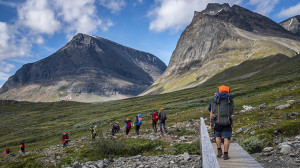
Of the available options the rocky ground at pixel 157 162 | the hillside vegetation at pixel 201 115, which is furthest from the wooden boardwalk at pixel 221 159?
the hillside vegetation at pixel 201 115

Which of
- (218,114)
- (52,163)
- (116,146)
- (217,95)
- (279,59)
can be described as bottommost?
(52,163)

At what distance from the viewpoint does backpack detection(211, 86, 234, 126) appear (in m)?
8.14

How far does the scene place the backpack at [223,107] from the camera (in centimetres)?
814

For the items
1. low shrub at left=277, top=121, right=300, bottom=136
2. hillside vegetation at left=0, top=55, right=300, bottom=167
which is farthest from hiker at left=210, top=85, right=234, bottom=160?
low shrub at left=277, top=121, right=300, bottom=136

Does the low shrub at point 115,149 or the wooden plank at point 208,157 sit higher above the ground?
the wooden plank at point 208,157

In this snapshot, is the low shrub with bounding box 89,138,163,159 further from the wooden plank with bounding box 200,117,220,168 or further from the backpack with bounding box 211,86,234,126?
the wooden plank with bounding box 200,117,220,168

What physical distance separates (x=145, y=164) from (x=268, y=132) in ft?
27.3

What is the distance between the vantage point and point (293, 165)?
6891 millimetres

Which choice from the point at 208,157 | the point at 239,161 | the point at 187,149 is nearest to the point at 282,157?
the point at 239,161

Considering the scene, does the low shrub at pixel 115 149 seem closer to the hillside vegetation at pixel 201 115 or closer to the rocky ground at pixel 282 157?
the hillside vegetation at pixel 201 115

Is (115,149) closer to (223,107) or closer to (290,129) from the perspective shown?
(223,107)

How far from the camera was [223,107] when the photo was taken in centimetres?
826

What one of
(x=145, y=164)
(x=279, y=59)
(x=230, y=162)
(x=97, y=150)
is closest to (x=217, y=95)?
(x=230, y=162)

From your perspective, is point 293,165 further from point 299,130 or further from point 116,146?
point 116,146
